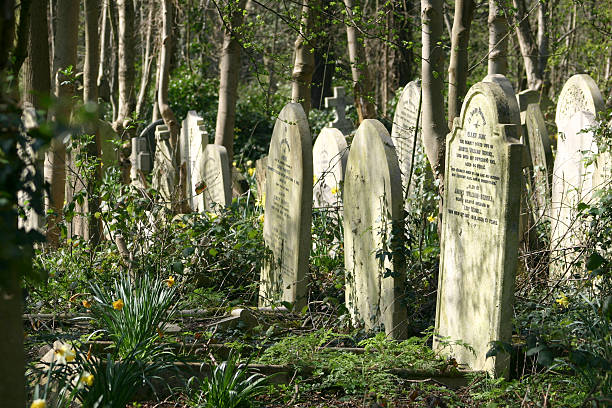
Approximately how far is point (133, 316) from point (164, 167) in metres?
6.22

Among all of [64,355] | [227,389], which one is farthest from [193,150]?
[64,355]

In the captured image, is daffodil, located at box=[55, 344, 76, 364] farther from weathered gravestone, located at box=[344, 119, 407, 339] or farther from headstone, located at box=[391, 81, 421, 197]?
headstone, located at box=[391, 81, 421, 197]

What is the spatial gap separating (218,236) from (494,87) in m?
2.90

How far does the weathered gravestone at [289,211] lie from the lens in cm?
568

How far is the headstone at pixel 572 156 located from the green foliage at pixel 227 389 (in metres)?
3.03

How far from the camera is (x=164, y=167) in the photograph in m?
10.4

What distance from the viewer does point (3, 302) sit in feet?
7.83

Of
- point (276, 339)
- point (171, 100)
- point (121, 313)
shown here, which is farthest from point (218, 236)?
point (171, 100)

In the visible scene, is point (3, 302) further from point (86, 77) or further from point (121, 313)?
point (86, 77)

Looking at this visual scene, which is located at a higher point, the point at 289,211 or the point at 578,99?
the point at 578,99

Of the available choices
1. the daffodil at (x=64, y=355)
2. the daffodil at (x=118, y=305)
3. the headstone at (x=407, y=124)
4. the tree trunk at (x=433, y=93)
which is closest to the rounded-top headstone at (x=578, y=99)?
the headstone at (x=407, y=124)

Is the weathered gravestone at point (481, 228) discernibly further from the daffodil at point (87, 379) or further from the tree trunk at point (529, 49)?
the tree trunk at point (529, 49)

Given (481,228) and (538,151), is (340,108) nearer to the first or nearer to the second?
(538,151)

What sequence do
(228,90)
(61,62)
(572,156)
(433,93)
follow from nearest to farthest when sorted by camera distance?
(433,93)
(572,156)
(61,62)
(228,90)
